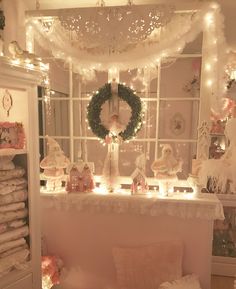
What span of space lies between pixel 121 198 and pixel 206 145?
859 millimetres

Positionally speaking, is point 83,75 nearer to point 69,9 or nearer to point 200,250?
point 69,9

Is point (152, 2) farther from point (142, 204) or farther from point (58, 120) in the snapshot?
point (142, 204)

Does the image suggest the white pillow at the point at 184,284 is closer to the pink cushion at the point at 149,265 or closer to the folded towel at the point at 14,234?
the pink cushion at the point at 149,265

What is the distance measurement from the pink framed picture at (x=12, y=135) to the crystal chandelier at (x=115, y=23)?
1.00 metres

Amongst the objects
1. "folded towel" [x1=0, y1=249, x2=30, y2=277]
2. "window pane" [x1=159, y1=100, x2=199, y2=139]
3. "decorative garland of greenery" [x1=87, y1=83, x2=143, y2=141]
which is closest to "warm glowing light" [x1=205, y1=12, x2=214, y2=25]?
"window pane" [x1=159, y1=100, x2=199, y2=139]

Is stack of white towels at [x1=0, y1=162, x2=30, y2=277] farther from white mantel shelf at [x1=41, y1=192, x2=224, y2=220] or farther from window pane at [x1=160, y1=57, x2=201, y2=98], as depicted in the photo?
window pane at [x1=160, y1=57, x2=201, y2=98]

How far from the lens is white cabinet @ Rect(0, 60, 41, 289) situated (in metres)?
1.64

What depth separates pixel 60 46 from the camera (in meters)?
2.29

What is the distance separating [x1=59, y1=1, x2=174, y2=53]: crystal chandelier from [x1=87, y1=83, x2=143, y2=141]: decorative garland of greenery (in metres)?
0.34

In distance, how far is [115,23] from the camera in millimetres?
2158

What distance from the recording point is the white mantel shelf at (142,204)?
2061 millimetres

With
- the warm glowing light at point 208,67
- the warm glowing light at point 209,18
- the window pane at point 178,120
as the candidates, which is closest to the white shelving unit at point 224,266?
the window pane at point 178,120

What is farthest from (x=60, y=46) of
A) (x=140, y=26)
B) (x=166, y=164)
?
(x=166, y=164)

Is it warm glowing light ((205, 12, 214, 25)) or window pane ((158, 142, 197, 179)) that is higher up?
warm glowing light ((205, 12, 214, 25))
